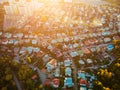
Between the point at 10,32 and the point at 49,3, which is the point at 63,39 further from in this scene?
the point at 49,3

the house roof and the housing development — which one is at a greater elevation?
the housing development

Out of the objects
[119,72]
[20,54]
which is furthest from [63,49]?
[119,72]

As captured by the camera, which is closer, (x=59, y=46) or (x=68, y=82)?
(x=68, y=82)

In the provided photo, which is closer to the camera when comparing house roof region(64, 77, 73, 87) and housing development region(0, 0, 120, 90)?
house roof region(64, 77, 73, 87)

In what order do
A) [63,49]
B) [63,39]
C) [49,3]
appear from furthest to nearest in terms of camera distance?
1. [49,3]
2. [63,39]
3. [63,49]

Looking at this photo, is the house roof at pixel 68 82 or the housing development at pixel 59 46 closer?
the house roof at pixel 68 82

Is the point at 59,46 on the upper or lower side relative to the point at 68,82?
upper

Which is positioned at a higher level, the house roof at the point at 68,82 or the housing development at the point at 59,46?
the housing development at the point at 59,46

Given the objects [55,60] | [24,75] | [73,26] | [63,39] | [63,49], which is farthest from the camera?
[73,26]
